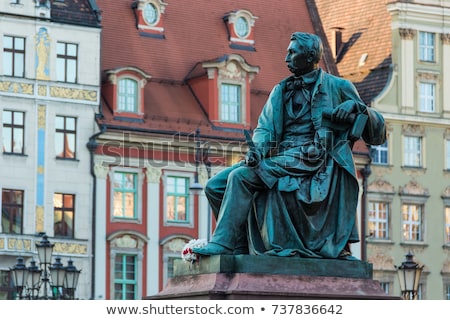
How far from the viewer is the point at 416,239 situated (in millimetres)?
52062

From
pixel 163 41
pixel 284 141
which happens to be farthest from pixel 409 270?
pixel 163 41

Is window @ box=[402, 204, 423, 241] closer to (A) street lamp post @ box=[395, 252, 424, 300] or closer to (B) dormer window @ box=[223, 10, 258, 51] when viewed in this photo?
(B) dormer window @ box=[223, 10, 258, 51]

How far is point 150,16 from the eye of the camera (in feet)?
163

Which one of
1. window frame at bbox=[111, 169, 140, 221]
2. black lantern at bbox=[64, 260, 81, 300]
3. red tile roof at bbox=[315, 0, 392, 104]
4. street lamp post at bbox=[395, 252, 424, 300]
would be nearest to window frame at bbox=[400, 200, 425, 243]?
red tile roof at bbox=[315, 0, 392, 104]

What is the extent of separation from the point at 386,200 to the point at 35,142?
36.5ft

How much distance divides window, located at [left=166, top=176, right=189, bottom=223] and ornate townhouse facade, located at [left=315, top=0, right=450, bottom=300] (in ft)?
18.5

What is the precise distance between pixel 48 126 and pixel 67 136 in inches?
26.3

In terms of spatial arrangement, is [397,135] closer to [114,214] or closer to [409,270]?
[114,214]

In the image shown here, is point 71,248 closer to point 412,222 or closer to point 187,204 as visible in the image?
point 187,204

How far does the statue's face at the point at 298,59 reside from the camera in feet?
47.0

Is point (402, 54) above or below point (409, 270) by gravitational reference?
above

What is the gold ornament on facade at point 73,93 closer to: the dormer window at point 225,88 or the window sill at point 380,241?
the dormer window at point 225,88

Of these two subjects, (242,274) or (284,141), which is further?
(284,141)

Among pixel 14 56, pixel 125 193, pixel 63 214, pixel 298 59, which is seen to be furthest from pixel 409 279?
pixel 14 56
